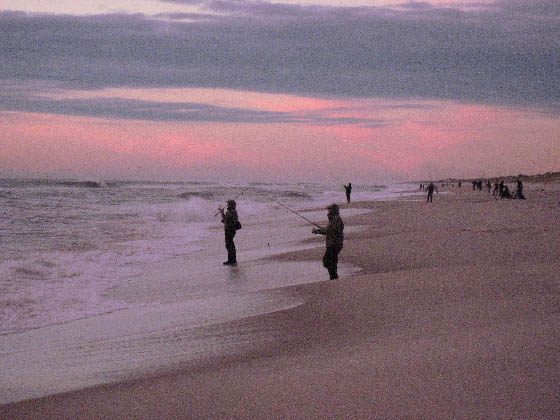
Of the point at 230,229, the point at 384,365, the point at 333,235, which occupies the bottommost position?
the point at 384,365

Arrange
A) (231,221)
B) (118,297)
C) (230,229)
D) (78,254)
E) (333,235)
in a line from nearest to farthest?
(118,297)
(333,235)
(230,229)
(231,221)
(78,254)

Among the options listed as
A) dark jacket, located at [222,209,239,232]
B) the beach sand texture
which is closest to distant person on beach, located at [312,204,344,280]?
the beach sand texture

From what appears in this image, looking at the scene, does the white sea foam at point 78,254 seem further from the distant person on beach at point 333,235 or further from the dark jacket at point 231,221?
the distant person on beach at point 333,235

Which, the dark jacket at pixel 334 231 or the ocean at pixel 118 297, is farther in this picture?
the dark jacket at pixel 334 231

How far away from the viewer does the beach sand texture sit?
12.0ft

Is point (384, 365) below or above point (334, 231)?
below

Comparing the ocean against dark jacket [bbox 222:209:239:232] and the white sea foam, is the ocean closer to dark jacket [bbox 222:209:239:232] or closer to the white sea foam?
the white sea foam

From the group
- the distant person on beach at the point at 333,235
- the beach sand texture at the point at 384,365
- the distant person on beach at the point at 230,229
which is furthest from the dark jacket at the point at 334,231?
the distant person on beach at the point at 230,229

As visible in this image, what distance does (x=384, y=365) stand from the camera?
14.3 ft

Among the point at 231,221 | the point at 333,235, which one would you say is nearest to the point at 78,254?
the point at 231,221

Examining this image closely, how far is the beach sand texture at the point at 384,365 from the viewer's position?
3652 mm

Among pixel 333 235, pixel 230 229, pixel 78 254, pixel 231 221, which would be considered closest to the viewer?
pixel 333 235

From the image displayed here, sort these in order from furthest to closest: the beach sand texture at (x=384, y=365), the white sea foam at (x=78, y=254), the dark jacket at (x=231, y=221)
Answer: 1. the dark jacket at (x=231, y=221)
2. the white sea foam at (x=78, y=254)
3. the beach sand texture at (x=384, y=365)

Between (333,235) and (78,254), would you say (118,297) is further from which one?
(78,254)
